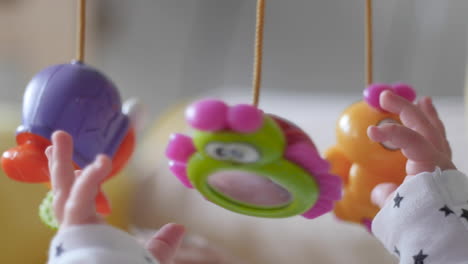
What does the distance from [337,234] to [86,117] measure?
0.60 metres

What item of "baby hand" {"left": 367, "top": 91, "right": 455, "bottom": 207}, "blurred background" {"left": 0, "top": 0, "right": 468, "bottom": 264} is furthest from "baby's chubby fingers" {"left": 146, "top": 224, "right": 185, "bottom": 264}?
"blurred background" {"left": 0, "top": 0, "right": 468, "bottom": 264}

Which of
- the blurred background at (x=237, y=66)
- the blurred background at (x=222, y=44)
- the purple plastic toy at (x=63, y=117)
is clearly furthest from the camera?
the blurred background at (x=222, y=44)

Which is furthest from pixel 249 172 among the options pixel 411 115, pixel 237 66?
pixel 237 66

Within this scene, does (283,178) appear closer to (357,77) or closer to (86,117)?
(86,117)

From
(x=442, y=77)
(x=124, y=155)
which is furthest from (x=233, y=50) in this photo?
(x=124, y=155)

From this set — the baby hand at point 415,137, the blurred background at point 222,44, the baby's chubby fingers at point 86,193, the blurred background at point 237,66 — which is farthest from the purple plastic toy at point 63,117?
the blurred background at point 222,44

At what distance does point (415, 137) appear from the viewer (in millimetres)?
384

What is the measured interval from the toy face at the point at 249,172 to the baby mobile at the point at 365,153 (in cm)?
12

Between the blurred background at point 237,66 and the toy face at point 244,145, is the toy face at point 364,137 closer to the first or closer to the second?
the toy face at point 244,145

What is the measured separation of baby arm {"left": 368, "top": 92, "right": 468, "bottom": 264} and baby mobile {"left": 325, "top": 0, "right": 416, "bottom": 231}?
0.06 meters

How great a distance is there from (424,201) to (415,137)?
1.9 inches

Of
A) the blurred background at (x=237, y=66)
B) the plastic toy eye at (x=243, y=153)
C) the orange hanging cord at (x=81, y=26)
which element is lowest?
the blurred background at (x=237, y=66)

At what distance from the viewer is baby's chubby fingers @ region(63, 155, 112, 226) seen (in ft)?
1.09

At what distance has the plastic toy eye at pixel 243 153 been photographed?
1.08 ft
